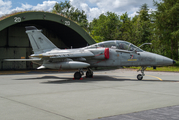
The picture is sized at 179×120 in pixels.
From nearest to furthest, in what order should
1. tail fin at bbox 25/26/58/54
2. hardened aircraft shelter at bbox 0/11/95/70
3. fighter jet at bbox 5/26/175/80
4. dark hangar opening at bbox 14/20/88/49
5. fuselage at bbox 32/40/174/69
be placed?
fighter jet at bbox 5/26/175/80 → fuselage at bbox 32/40/174/69 → tail fin at bbox 25/26/58/54 → dark hangar opening at bbox 14/20/88/49 → hardened aircraft shelter at bbox 0/11/95/70

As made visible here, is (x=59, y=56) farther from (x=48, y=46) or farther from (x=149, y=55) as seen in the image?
(x=149, y=55)

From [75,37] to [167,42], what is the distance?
15574mm

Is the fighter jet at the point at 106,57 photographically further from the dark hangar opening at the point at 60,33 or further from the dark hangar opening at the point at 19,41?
the dark hangar opening at the point at 19,41

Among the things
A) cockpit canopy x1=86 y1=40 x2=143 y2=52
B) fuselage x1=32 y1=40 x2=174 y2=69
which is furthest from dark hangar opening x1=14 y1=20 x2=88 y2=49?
cockpit canopy x1=86 y1=40 x2=143 y2=52

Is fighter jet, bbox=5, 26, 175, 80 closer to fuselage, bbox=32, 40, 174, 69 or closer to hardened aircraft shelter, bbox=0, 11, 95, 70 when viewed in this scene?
fuselage, bbox=32, 40, 174, 69

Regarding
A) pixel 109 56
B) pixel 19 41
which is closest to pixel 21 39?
pixel 19 41

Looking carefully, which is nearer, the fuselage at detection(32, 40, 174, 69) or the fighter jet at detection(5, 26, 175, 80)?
the fighter jet at detection(5, 26, 175, 80)

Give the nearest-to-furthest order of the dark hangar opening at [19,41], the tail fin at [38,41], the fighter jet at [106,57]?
the fighter jet at [106,57] → the tail fin at [38,41] → the dark hangar opening at [19,41]

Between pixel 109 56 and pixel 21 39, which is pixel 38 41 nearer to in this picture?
pixel 109 56

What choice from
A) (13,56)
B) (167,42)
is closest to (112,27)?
(167,42)

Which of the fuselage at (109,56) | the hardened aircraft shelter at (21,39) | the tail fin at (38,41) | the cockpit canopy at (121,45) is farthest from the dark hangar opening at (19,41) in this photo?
the cockpit canopy at (121,45)

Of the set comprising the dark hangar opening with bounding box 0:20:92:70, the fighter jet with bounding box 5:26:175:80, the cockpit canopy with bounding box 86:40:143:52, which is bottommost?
the fighter jet with bounding box 5:26:175:80

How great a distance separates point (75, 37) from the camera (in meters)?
30.1

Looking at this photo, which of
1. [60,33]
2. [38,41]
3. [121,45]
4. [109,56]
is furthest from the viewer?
[60,33]
